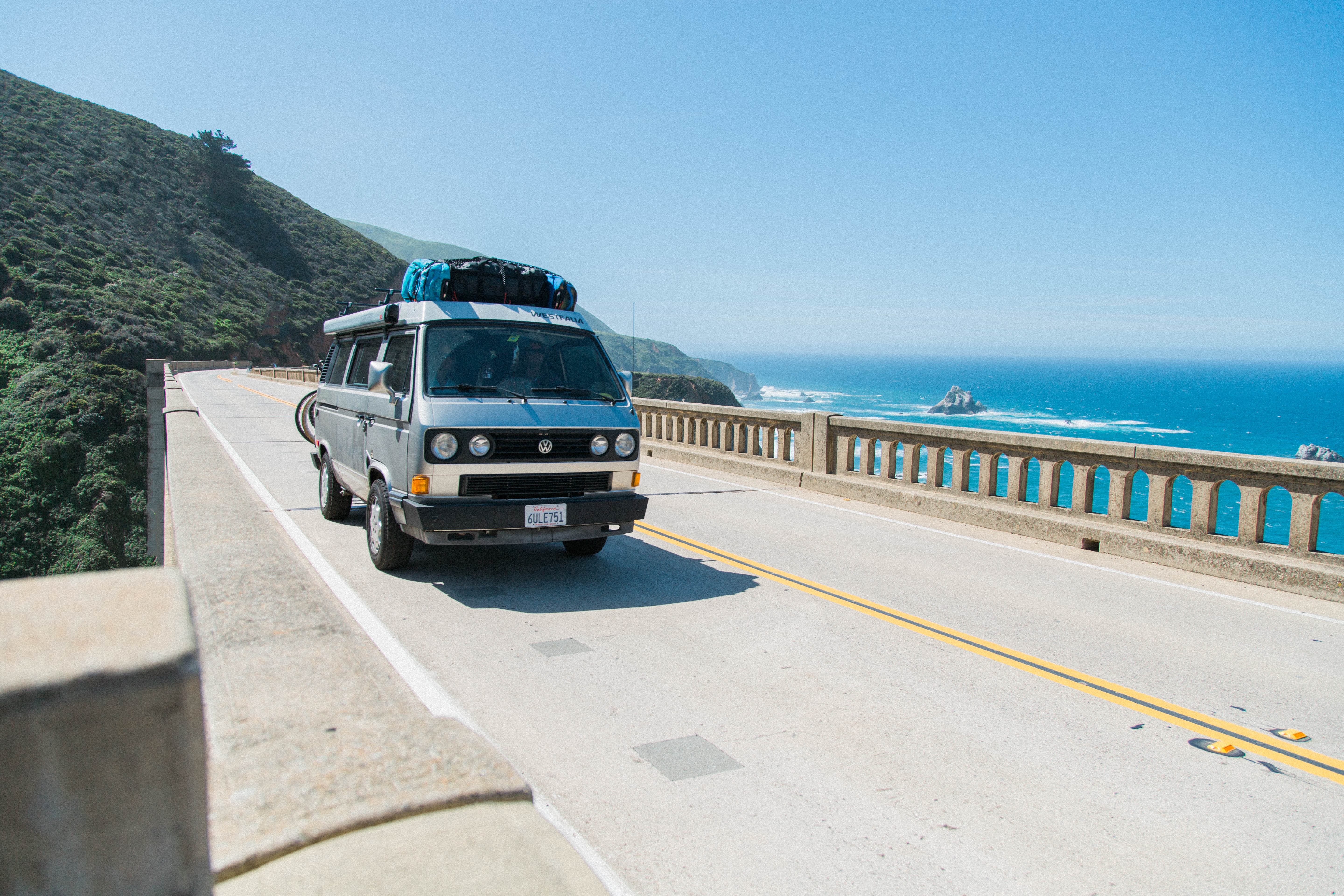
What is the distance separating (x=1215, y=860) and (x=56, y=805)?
375 cm

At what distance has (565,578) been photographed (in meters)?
7.50

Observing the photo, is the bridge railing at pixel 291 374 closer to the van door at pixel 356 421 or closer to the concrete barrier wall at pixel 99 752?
the van door at pixel 356 421

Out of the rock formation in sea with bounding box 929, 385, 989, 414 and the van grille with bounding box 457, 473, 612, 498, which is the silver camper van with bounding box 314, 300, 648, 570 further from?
the rock formation in sea with bounding box 929, 385, 989, 414

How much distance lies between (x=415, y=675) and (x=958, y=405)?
536 feet

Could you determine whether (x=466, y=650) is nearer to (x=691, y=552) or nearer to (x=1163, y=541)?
(x=691, y=552)

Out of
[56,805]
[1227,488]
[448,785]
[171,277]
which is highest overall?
[171,277]

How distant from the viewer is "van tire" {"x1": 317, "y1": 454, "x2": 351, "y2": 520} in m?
9.48

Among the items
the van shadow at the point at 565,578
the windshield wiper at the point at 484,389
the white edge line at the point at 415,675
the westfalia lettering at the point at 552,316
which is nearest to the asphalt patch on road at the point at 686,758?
the white edge line at the point at 415,675

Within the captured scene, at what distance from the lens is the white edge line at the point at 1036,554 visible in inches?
287

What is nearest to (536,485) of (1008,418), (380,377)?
(380,377)

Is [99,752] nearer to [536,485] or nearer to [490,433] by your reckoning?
[490,433]

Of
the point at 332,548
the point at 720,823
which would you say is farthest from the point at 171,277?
the point at 720,823

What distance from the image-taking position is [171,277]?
85.1 metres

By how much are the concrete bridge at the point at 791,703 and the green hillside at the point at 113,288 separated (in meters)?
35.7
